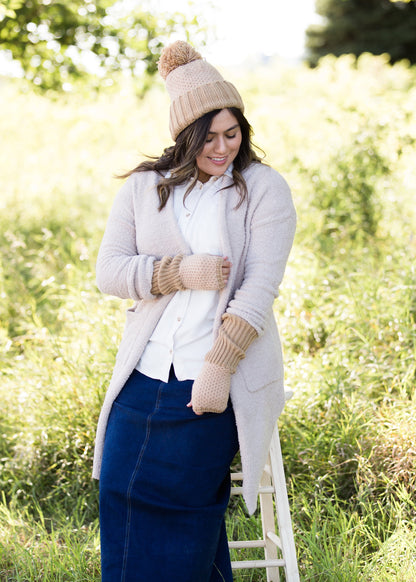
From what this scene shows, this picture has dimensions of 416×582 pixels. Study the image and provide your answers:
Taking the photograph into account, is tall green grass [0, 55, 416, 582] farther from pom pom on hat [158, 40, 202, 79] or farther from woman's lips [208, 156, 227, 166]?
pom pom on hat [158, 40, 202, 79]

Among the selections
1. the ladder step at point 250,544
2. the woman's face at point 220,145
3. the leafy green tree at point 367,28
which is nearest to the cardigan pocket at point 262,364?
the woman's face at point 220,145

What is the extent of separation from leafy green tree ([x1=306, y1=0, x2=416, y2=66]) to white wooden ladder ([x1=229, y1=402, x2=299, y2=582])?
1971 centimetres

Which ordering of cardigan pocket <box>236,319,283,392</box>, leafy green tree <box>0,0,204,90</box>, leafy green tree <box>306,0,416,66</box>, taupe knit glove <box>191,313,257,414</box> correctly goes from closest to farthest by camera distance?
taupe knit glove <box>191,313,257,414</box> < cardigan pocket <box>236,319,283,392</box> < leafy green tree <box>0,0,204,90</box> < leafy green tree <box>306,0,416,66</box>

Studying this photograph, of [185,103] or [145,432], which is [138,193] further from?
[145,432]

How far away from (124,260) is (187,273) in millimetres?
241

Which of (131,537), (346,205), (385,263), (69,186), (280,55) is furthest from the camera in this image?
(280,55)

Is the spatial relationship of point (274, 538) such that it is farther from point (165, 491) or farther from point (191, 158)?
point (191, 158)

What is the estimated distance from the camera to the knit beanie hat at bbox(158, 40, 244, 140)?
2.10 m

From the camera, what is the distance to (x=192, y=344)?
209cm

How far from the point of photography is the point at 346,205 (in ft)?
16.4

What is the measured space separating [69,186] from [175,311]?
4.83 meters

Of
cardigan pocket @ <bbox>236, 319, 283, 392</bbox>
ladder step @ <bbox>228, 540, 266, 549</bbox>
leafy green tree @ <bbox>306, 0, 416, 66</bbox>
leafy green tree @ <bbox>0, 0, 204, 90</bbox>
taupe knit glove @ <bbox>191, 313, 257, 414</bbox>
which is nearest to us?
taupe knit glove @ <bbox>191, 313, 257, 414</bbox>

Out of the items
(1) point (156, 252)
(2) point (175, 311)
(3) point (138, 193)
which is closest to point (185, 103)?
(3) point (138, 193)

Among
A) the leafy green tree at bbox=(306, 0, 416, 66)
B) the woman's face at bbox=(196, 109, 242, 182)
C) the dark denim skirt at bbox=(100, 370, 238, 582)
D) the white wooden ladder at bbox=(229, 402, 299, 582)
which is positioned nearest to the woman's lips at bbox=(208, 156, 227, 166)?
the woman's face at bbox=(196, 109, 242, 182)
